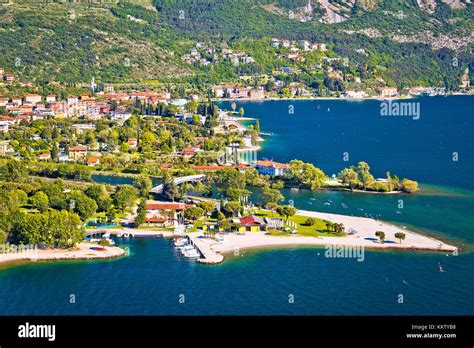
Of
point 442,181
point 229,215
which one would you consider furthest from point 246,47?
point 229,215

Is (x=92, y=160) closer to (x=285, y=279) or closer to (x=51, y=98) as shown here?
(x=285, y=279)

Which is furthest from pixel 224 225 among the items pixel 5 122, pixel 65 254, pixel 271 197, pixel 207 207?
pixel 5 122

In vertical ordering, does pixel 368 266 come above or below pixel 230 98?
below

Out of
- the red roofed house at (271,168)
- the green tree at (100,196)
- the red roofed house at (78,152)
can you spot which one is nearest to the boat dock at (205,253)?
the green tree at (100,196)

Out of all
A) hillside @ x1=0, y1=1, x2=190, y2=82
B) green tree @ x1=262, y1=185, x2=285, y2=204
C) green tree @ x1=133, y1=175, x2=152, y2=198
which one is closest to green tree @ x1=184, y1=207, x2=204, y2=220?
green tree @ x1=262, y1=185, x2=285, y2=204

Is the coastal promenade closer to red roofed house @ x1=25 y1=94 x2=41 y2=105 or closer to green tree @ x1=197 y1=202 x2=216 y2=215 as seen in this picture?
green tree @ x1=197 y1=202 x2=216 y2=215

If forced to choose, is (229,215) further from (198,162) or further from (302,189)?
(198,162)

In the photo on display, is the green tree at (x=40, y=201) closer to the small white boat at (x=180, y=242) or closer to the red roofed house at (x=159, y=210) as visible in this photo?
the red roofed house at (x=159, y=210)
